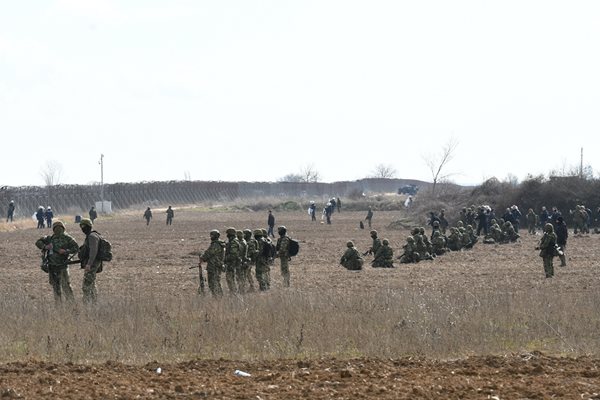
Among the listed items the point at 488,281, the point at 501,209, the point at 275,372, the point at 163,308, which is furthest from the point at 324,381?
the point at 501,209

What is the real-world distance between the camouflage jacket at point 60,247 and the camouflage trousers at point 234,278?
3871 mm

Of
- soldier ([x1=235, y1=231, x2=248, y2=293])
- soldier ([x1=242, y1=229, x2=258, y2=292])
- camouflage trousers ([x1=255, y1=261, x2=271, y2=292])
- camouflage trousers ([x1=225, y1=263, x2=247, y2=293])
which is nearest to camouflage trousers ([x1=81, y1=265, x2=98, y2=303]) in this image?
camouflage trousers ([x1=225, y1=263, x2=247, y2=293])

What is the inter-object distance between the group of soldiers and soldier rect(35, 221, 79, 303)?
2803 mm

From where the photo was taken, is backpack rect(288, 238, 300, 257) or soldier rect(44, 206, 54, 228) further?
soldier rect(44, 206, 54, 228)

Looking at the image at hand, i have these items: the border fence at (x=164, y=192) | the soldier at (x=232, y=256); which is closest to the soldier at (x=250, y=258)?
the soldier at (x=232, y=256)

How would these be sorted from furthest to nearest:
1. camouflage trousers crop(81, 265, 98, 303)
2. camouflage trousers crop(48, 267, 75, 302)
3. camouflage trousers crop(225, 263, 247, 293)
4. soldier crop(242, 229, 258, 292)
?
soldier crop(242, 229, 258, 292), camouflage trousers crop(225, 263, 247, 293), camouflage trousers crop(48, 267, 75, 302), camouflage trousers crop(81, 265, 98, 303)

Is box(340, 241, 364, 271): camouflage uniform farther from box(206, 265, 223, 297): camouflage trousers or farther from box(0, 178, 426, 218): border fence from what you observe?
box(0, 178, 426, 218): border fence

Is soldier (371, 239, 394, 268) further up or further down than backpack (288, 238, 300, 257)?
further down

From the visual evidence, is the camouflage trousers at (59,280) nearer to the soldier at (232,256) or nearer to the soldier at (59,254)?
the soldier at (59,254)

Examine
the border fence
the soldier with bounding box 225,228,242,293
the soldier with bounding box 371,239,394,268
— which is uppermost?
the border fence

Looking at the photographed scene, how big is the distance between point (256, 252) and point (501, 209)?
130ft

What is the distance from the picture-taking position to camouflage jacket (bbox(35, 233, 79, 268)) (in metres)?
19.3

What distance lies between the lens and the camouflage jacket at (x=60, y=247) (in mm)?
19266

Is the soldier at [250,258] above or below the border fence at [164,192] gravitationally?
below
